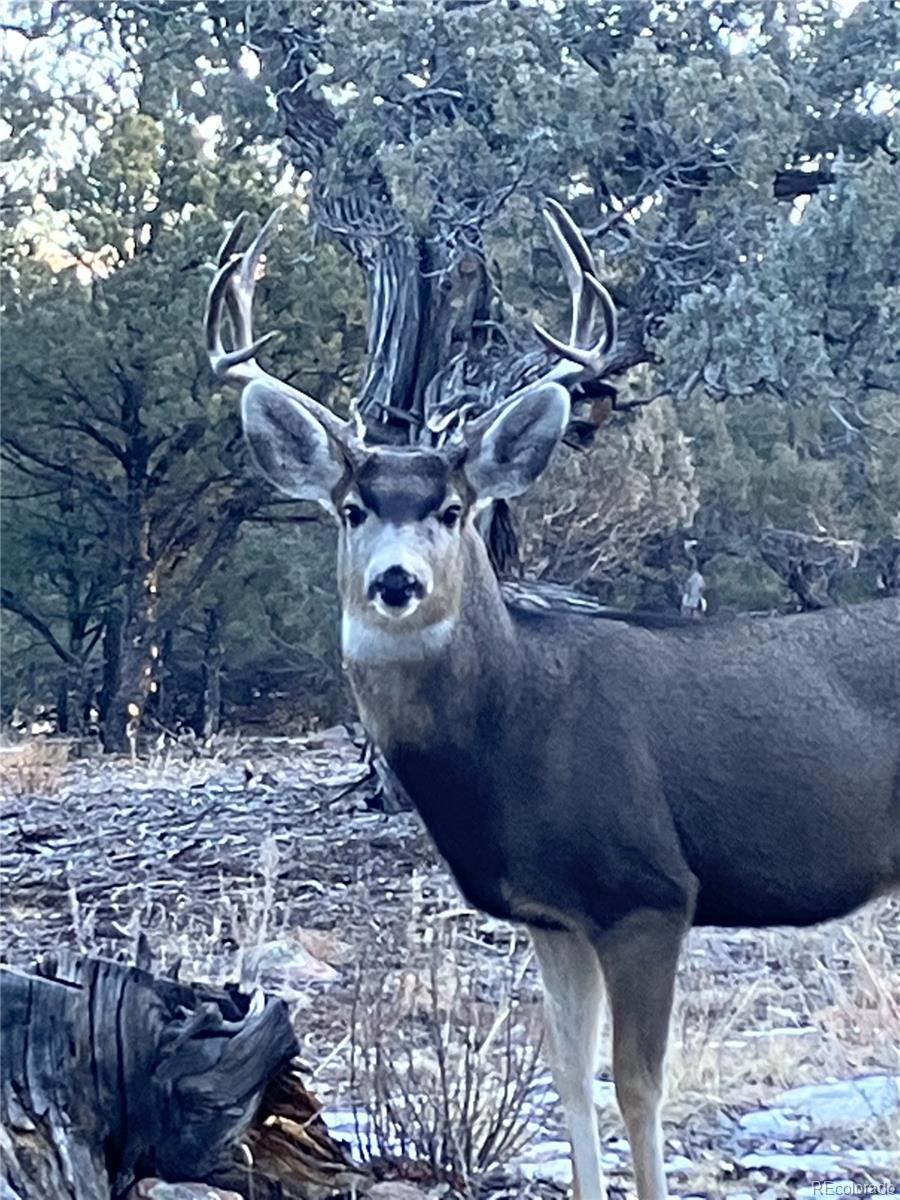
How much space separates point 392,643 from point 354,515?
398 millimetres

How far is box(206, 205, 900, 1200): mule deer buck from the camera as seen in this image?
5371 millimetres

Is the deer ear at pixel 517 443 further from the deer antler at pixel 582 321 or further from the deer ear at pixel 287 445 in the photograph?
the deer ear at pixel 287 445

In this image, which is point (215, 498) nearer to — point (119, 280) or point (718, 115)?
point (119, 280)

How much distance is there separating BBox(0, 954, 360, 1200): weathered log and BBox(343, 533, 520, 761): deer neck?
0.90 metres

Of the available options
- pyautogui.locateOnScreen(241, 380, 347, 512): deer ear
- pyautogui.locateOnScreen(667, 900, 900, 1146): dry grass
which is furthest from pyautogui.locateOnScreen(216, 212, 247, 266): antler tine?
pyautogui.locateOnScreen(667, 900, 900, 1146): dry grass

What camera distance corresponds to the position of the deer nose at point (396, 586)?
532 centimetres

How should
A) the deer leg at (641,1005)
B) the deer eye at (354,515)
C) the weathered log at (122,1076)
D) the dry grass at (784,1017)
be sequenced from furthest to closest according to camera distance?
the dry grass at (784,1017) → the deer eye at (354,515) → the deer leg at (641,1005) → the weathered log at (122,1076)

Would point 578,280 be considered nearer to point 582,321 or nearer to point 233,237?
point 582,321

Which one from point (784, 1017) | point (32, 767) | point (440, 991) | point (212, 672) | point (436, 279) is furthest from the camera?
point (212, 672)

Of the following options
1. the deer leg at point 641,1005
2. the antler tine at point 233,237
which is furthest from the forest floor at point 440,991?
the antler tine at point 233,237

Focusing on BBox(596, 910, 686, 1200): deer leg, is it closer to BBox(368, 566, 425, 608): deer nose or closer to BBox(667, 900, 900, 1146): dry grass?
BBox(667, 900, 900, 1146): dry grass

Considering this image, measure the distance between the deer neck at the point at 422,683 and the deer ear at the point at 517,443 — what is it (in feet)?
1.47

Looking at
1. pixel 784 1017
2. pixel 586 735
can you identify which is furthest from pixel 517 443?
pixel 784 1017

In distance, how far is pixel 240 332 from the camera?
20.0ft
